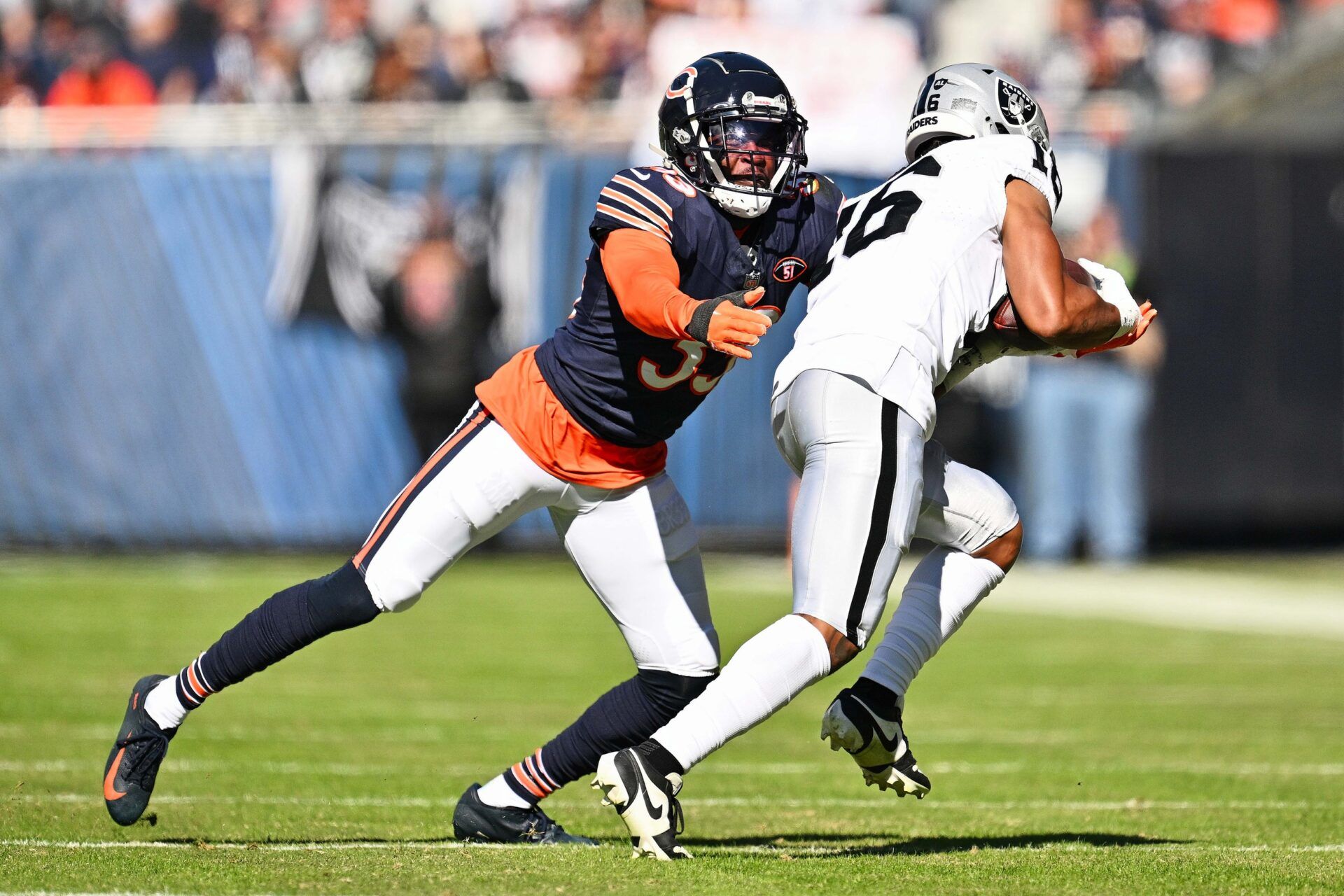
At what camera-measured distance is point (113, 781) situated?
4215mm

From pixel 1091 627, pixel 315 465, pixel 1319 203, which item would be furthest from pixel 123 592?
pixel 1319 203

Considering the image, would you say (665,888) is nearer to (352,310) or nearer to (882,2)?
(352,310)

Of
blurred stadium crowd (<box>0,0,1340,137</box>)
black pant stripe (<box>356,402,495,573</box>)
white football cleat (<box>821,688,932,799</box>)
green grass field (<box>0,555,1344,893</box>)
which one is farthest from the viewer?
blurred stadium crowd (<box>0,0,1340,137</box>)

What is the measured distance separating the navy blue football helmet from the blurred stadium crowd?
10.2 meters

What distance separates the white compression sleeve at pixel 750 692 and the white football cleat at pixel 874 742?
0.20 metres

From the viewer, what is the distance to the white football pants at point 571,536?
4.25 metres

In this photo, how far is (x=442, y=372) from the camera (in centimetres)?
1309

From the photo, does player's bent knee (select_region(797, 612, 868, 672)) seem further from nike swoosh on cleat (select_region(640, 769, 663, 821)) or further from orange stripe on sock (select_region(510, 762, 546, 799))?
orange stripe on sock (select_region(510, 762, 546, 799))

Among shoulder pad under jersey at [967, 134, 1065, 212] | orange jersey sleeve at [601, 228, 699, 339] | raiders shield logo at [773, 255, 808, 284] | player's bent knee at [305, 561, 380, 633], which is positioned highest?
shoulder pad under jersey at [967, 134, 1065, 212]

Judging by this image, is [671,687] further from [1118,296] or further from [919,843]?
[1118,296]

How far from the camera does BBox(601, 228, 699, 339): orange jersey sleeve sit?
12.2 feet

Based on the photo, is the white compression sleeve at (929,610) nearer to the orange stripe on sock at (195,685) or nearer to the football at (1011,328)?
the football at (1011,328)

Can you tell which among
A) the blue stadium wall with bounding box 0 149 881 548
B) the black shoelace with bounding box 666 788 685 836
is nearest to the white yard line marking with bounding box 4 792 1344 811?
the black shoelace with bounding box 666 788 685 836

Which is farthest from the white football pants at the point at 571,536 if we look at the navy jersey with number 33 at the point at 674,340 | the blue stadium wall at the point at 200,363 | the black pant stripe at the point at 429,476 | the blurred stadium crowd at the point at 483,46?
the blurred stadium crowd at the point at 483,46
